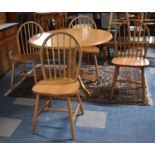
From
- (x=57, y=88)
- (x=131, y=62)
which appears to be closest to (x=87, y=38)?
(x=131, y=62)

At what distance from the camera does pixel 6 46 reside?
357 cm

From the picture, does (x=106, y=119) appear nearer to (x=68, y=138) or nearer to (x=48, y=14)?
(x=68, y=138)

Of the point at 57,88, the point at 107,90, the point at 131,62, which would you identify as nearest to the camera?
the point at 57,88

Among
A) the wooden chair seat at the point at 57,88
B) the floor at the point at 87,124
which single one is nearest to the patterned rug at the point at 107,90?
the floor at the point at 87,124

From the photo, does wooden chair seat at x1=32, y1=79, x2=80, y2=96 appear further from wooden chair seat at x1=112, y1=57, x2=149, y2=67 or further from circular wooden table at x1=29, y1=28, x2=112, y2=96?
wooden chair seat at x1=112, y1=57, x2=149, y2=67

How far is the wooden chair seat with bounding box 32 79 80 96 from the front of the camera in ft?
6.39

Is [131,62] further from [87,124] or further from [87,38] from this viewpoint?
[87,124]

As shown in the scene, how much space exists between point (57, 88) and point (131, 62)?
3.47 ft

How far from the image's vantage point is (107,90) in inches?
117

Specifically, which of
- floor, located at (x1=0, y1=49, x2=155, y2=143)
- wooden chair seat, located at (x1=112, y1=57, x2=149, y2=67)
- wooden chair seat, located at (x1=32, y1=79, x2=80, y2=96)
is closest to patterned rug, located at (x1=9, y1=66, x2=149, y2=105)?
floor, located at (x1=0, y1=49, x2=155, y2=143)

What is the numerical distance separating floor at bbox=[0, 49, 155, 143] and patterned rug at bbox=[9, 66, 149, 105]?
118 mm

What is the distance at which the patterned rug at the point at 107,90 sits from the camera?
2.73 meters

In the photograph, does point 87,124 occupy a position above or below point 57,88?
below

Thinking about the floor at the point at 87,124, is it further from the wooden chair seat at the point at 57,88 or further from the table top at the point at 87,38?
the table top at the point at 87,38
